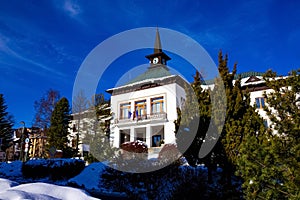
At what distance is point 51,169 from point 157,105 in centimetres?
1267

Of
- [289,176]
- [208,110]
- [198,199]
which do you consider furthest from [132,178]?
[289,176]

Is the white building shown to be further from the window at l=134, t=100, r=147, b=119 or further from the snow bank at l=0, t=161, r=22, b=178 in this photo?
the snow bank at l=0, t=161, r=22, b=178

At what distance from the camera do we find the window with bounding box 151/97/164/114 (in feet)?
75.2

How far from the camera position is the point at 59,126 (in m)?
26.1

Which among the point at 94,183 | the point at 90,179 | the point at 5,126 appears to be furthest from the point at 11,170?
the point at 5,126

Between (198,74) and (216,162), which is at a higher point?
(198,74)

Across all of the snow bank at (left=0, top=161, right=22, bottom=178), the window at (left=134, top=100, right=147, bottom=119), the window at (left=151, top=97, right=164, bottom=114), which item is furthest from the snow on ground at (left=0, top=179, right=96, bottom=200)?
the window at (left=134, top=100, right=147, bottom=119)

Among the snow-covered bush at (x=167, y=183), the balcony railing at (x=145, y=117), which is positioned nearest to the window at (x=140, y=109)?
the balcony railing at (x=145, y=117)

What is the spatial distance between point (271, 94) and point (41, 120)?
27.9 meters

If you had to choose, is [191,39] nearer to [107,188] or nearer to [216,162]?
[216,162]

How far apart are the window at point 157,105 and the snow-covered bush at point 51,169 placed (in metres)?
11.4

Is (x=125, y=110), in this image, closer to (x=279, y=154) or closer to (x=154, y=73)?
(x=154, y=73)

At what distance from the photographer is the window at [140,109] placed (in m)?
24.0

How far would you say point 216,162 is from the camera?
728 cm
